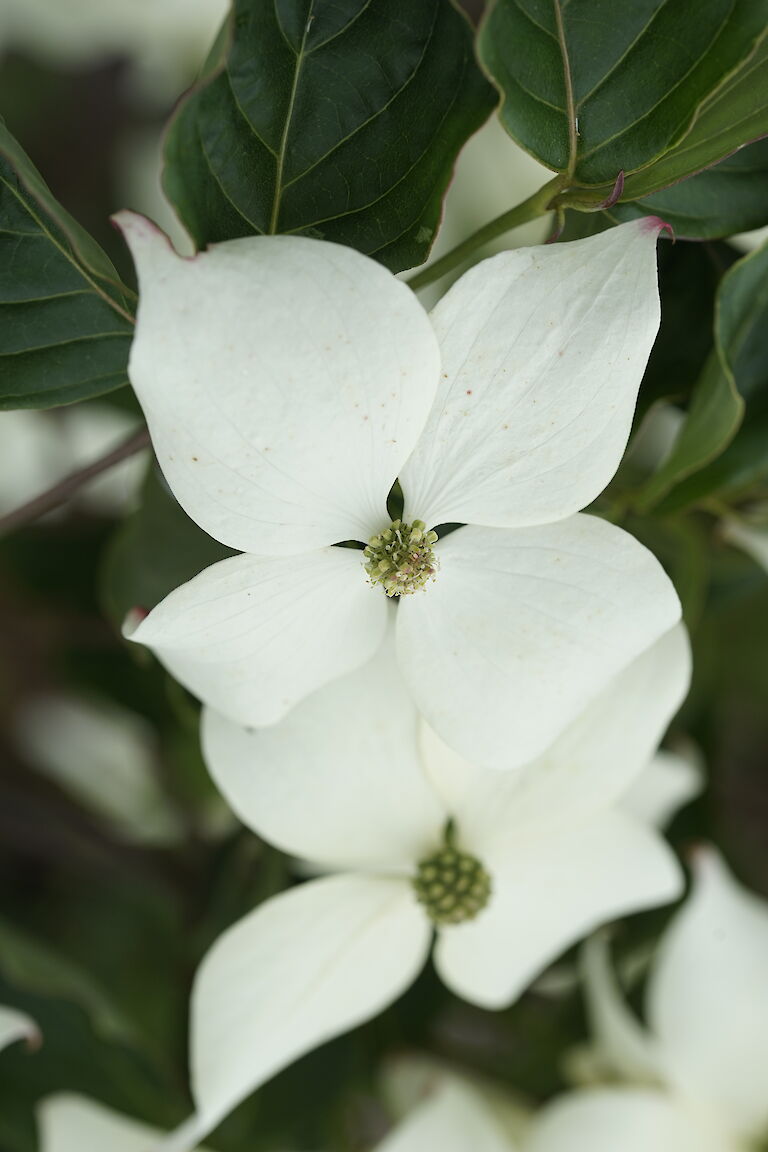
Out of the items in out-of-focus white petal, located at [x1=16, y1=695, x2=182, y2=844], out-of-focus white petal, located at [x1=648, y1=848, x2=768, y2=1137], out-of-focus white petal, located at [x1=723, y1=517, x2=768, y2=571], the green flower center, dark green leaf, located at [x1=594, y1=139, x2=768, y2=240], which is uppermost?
dark green leaf, located at [x1=594, y1=139, x2=768, y2=240]

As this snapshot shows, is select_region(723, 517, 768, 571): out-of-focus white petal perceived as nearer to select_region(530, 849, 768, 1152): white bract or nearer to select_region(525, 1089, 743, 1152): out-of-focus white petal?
select_region(530, 849, 768, 1152): white bract

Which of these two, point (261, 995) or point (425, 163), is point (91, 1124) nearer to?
point (261, 995)

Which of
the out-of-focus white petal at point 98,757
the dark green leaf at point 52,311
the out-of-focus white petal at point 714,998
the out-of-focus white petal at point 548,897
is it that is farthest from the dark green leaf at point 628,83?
the out-of-focus white petal at point 98,757

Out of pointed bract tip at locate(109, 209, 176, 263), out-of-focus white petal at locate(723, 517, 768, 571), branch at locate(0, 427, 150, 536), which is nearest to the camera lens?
pointed bract tip at locate(109, 209, 176, 263)

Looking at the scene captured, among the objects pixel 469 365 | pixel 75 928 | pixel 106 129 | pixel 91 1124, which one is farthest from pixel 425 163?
pixel 106 129

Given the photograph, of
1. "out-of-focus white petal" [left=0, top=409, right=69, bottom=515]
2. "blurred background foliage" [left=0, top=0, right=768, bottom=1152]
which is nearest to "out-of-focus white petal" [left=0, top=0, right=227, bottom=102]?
"blurred background foliage" [left=0, top=0, right=768, bottom=1152]

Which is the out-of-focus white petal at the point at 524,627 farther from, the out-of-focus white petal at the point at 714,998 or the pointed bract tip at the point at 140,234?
the out-of-focus white petal at the point at 714,998
